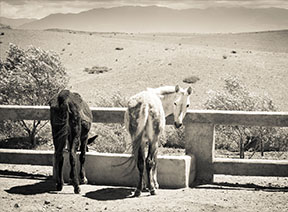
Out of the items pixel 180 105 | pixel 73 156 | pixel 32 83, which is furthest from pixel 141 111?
pixel 32 83

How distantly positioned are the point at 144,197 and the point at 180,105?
167 cm

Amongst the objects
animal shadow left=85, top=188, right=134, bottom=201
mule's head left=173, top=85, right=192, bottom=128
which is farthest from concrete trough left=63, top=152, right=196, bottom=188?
mule's head left=173, top=85, right=192, bottom=128

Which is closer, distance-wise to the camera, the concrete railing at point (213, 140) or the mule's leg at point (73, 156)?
the mule's leg at point (73, 156)

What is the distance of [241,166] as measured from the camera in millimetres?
8109

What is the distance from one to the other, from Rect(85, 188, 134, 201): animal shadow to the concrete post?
4.20 ft

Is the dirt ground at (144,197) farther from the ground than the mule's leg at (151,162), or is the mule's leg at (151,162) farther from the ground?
the mule's leg at (151,162)

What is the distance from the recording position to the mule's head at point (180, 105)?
24.9 feet

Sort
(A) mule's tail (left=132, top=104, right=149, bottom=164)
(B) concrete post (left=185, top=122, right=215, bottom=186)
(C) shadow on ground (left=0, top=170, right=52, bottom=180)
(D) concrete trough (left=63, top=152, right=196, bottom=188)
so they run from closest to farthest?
1. (A) mule's tail (left=132, top=104, right=149, bottom=164)
2. (D) concrete trough (left=63, top=152, right=196, bottom=188)
3. (B) concrete post (left=185, top=122, right=215, bottom=186)
4. (C) shadow on ground (left=0, top=170, right=52, bottom=180)

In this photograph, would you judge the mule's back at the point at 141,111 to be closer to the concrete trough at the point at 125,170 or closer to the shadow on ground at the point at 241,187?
the concrete trough at the point at 125,170

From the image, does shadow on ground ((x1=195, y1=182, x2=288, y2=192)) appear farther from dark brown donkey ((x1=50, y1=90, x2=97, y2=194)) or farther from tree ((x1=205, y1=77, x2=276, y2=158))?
tree ((x1=205, y1=77, x2=276, y2=158))

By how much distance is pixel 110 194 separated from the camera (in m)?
7.48

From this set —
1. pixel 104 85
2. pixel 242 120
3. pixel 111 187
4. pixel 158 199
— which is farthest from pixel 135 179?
pixel 104 85

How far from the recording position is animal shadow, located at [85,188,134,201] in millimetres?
7258

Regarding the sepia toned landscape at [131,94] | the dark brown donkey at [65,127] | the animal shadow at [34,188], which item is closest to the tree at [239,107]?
the sepia toned landscape at [131,94]
